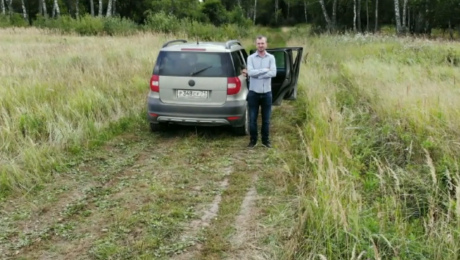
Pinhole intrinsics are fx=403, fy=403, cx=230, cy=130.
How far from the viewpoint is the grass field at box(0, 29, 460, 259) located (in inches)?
142

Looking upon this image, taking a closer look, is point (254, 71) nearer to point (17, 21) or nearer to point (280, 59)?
point (280, 59)

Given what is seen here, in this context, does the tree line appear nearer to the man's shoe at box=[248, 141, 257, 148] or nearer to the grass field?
the grass field

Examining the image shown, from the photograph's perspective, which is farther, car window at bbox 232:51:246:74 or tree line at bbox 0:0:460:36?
tree line at bbox 0:0:460:36

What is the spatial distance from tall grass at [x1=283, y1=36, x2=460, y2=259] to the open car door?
2.05 ft

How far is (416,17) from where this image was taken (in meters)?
43.0

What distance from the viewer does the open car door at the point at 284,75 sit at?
900cm

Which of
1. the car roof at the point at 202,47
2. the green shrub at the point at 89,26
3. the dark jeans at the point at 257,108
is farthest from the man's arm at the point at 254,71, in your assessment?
the green shrub at the point at 89,26

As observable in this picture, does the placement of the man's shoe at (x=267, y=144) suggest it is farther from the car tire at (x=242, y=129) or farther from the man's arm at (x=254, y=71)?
the man's arm at (x=254, y=71)

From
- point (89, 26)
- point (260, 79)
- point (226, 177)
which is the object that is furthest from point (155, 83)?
point (89, 26)

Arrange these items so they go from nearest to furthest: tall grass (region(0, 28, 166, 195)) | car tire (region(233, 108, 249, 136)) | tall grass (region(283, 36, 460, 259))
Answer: tall grass (region(283, 36, 460, 259))
tall grass (region(0, 28, 166, 195))
car tire (region(233, 108, 249, 136))

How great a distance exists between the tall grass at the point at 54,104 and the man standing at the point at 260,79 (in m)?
2.85

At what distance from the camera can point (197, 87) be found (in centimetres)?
730

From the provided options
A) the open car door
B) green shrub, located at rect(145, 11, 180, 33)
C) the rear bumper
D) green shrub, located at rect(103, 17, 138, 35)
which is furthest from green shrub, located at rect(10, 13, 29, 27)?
the rear bumper

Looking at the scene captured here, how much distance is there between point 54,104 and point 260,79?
4108 mm
